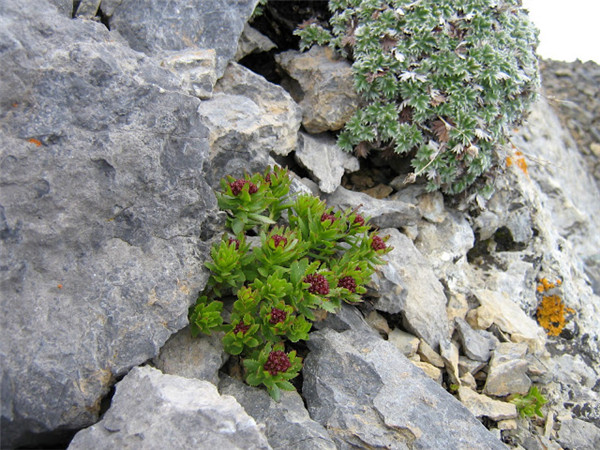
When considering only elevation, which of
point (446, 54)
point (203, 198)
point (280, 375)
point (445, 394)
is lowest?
point (280, 375)

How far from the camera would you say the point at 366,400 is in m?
4.37

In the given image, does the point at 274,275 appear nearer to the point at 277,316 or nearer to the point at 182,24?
the point at 277,316

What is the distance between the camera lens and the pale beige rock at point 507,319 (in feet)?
20.1

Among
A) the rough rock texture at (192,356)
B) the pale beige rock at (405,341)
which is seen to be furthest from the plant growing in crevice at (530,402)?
the rough rock texture at (192,356)

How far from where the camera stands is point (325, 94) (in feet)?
21.9

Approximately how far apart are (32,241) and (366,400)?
2957mm

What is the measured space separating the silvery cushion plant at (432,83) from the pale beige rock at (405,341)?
202 cm

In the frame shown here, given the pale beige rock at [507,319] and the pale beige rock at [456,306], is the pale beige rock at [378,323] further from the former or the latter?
the pale beige rock at [507,319]

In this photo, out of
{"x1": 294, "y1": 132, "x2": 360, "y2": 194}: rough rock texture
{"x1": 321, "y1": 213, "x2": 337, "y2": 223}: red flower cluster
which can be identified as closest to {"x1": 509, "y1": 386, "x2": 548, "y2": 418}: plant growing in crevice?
{"x1": 321, "y1": 213, "x2": 337, "y2": 223}: red flower cluster

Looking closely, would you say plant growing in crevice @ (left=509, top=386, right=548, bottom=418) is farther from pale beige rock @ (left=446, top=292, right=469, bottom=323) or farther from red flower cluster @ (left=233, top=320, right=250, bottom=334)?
red flower cluster @ (left=233, top=320, right=250, bottom=334)

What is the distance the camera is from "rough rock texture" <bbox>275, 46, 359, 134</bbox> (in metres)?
6.64

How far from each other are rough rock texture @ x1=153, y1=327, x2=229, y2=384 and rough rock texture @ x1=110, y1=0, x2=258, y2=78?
321 cm

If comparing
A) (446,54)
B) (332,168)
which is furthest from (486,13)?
(332,168)

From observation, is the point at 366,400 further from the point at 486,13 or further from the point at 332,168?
the point at 486,13
